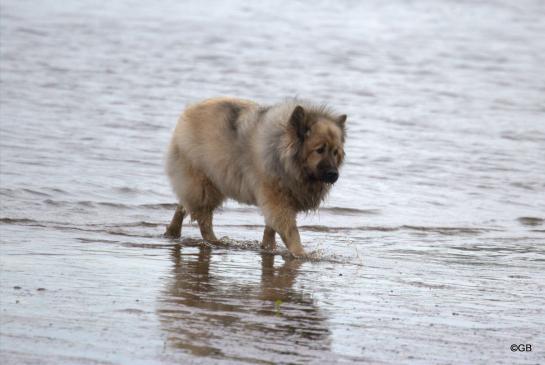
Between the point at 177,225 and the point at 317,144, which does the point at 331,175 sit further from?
the point at 177,225

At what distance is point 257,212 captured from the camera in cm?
1192

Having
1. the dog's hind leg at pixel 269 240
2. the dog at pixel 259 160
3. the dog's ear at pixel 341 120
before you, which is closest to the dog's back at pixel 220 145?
the dog at pixel 259 160

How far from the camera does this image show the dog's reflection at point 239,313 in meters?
5.61

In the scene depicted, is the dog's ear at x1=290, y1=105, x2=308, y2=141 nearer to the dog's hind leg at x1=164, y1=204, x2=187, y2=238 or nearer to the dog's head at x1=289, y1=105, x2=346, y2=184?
the dog's head at x1=289, y1=105, x2=346, y2=184

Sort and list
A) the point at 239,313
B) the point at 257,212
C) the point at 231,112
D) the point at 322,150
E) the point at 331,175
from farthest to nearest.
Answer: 1. the point at 257,212
2. the point at 231,112
3. the point at 322,150
4. the point at 331,175
5. the point at 239,313

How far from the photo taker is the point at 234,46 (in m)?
27.5

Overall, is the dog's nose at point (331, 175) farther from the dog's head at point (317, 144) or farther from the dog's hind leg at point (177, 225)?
the dog's hind leg at point (177, 225)

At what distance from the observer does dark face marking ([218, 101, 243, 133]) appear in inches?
369

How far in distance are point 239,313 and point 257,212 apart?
5.51 metres

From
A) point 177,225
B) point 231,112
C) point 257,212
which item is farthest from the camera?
point 257,212

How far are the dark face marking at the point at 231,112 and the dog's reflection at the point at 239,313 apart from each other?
1433 millimetres

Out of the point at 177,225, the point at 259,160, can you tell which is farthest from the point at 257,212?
the point at 259,160

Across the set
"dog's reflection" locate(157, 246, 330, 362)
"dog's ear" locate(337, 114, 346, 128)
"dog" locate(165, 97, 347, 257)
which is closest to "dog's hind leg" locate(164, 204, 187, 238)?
"dog" locate(165, 97, 347, 257)

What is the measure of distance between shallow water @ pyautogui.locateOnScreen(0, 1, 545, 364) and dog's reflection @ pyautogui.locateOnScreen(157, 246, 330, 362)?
0.02m
